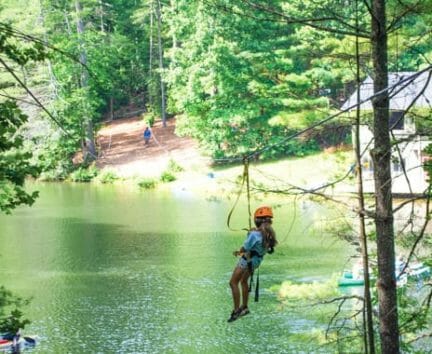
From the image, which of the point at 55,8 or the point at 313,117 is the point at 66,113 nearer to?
the point at 55,8

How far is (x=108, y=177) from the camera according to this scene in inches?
1583

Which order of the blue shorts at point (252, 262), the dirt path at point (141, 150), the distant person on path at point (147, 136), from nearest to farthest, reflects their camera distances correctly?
the blue shorts at point (252, 262)
the dirt path at point (141, 150)
the distant person on path at point (147, 136)

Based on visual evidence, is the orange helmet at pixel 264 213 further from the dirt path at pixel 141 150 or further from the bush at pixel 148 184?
the dirt path at pixel 141 150

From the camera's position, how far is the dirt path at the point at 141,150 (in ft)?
133

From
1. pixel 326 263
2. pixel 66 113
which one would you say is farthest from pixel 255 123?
pixel 326 263

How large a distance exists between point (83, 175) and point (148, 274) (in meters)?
21.4

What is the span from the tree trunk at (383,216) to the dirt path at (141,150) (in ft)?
107

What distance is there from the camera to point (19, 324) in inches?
260

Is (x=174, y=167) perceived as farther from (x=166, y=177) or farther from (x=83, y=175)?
(x=83, y=175)

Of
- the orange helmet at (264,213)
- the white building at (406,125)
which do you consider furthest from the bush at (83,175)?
the orange helmet at (264,213)

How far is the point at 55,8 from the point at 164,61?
8316mm

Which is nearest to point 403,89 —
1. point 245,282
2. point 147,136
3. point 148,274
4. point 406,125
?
point 245,282

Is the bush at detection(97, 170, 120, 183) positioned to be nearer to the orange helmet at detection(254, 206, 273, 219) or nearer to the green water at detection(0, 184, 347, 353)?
the green water at detection(0, 184, 347, 353)

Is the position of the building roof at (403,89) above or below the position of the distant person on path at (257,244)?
above
